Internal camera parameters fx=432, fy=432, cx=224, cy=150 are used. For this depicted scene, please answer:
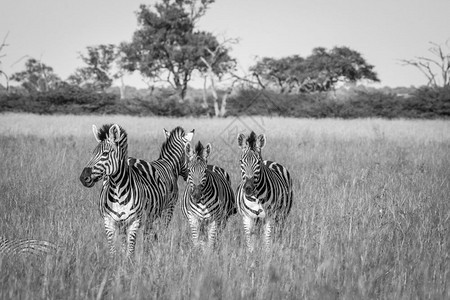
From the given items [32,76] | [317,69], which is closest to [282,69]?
[317,69]

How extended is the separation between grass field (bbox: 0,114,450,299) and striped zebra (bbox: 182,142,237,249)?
0.66ft

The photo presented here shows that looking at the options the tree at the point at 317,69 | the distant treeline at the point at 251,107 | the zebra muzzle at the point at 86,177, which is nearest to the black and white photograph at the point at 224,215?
the zebra muzzle at the point at 86,177

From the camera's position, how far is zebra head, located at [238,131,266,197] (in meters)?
4.20

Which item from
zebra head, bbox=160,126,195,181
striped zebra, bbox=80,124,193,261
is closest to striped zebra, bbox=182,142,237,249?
striped zebra, bbox=80,124,193,261

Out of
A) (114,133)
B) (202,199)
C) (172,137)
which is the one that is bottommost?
(202,199)

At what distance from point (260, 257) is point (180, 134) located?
8.32ft

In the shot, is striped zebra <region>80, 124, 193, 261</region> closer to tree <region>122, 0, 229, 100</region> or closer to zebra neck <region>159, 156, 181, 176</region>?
zebra neck <region>159, 156, 181, 176</region>

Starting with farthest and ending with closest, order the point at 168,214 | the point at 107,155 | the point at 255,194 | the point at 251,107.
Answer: the point at 251,107
the point at 168,214
the point at 255,194
the point at 107,155

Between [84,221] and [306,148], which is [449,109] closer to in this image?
[306,148]

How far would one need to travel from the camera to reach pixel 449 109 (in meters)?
28.4

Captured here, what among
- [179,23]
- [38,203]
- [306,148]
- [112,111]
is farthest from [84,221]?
[179,23]

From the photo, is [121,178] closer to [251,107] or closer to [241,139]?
[241,139]

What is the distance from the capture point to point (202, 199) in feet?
14.7

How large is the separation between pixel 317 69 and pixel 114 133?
4343cm
